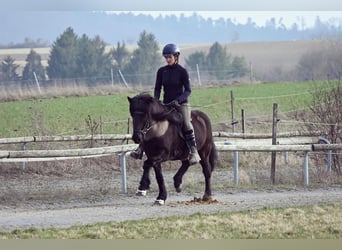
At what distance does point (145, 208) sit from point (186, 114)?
0.90m

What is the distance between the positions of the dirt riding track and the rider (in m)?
0.54

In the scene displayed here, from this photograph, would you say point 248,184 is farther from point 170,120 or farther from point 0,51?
point 0,51

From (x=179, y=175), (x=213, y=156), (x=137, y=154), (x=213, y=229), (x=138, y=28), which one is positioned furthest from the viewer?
(x=213, y=156)

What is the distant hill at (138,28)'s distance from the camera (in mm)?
8875

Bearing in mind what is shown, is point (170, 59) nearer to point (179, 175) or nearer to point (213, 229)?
point (179, 175)

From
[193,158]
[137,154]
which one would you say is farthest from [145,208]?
[193,158]

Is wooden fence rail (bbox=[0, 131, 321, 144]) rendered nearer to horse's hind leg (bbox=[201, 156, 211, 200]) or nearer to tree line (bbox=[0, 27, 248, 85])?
horse's hind leg (bbox=[201, 156, 211, 200])

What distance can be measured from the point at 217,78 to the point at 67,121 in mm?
1461

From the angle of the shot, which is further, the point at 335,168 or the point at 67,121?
the point at 335,168

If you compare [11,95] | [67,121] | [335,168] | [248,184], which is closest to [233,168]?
[248,184]

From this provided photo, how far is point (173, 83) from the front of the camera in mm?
9305

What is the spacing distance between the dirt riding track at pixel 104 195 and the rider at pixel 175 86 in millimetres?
536

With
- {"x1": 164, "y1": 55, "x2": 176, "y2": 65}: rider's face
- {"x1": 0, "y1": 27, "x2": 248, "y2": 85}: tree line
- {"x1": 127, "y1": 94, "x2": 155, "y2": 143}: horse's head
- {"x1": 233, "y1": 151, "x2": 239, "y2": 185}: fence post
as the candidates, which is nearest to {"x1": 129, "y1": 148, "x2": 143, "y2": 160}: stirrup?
{"x1": 127, "y1": 94, "x2": 155, "y2": 143}: horse's head

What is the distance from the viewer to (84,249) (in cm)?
841
